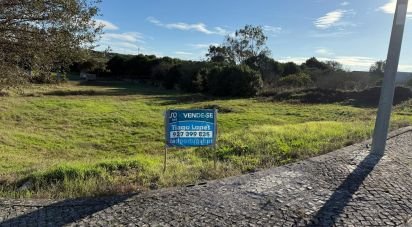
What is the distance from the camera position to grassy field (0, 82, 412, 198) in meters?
5.55

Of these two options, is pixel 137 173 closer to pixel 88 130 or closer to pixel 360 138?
pixel 360 138

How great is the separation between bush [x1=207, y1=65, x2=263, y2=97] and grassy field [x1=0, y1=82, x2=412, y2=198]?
5.41 metres

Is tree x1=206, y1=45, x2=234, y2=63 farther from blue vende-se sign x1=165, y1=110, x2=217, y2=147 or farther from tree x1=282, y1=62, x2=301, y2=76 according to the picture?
blue vende-se sign x1=165, y1=110, x2=217, y2=147

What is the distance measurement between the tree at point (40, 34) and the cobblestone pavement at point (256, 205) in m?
4.40

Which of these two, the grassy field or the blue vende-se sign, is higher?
the blue vende-se sign

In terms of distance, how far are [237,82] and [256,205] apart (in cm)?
3654

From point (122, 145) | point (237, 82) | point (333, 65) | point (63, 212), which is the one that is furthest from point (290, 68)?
point (63, 212)

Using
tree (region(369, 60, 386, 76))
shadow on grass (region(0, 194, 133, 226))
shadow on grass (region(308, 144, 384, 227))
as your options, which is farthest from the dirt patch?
shadow on grass (region(0, 194, 133, 226))

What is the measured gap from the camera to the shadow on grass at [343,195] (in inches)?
162

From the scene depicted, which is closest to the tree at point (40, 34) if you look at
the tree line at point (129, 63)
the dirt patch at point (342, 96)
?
the tree line at point (129, 63)

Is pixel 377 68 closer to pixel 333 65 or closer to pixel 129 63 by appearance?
pixel 333 65

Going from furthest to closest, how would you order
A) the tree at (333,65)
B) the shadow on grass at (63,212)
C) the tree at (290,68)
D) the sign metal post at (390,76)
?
1. the tree at (290,68)
2. the tree at (333,65)
3. the sign metal post at (390,76)
4. the shadow on grass at (63,212)

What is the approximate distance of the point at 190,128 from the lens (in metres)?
6.16

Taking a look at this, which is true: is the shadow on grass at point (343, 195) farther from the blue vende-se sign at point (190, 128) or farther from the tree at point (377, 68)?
the tree at point (377, 68)
